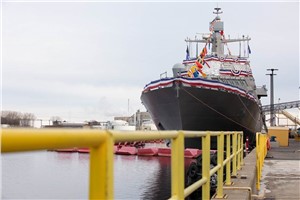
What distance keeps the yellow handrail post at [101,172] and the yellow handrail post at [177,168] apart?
4.35 feet

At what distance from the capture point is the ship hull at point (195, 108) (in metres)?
22.0

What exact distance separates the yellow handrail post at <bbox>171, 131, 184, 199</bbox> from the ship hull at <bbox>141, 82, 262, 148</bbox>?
59.3 ft

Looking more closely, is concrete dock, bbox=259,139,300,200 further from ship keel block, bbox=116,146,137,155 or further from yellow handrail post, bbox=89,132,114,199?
ship keel block, bbox=116,146,137,155

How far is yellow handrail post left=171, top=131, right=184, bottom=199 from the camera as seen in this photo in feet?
10.2

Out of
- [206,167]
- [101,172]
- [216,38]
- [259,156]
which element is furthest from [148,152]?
[101,172]

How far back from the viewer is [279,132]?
34500 millimetres

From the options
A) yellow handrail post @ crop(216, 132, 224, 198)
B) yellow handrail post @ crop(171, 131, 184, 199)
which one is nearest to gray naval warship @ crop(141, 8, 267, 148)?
yellow handrail post @ crop(216, 132, 224, 198)

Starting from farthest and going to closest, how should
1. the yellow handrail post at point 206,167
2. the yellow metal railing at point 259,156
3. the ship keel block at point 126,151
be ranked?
the ship keel block at point 126,151
the yellow metal railing at point 259,156
the yellow handrail post at point 206,167

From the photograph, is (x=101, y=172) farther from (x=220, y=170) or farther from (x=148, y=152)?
(x=148, y=152)

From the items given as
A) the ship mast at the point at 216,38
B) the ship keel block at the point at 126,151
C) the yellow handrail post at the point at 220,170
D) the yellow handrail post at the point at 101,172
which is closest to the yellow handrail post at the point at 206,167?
the yellow handrail post at the point at 220,170

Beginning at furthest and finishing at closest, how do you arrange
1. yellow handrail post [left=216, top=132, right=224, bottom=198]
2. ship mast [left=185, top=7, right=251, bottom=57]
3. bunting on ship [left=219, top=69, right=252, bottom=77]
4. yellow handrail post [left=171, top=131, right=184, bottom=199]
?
ship mast [left=185, top=7, right=251, bottom=57]
bunting on ship [left=219, top=69, right=252, bottom=77]
yellow handrail post [left=216, top=132, right=224, bottom=198]
yellow handrail post [left=171, top=131, right=184, bottom=199]

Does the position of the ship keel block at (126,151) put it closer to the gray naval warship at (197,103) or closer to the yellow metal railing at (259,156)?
the gray naval warship at (197,103)

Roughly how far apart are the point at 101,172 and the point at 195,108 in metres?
20.8

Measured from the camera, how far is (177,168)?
317 centimetres
